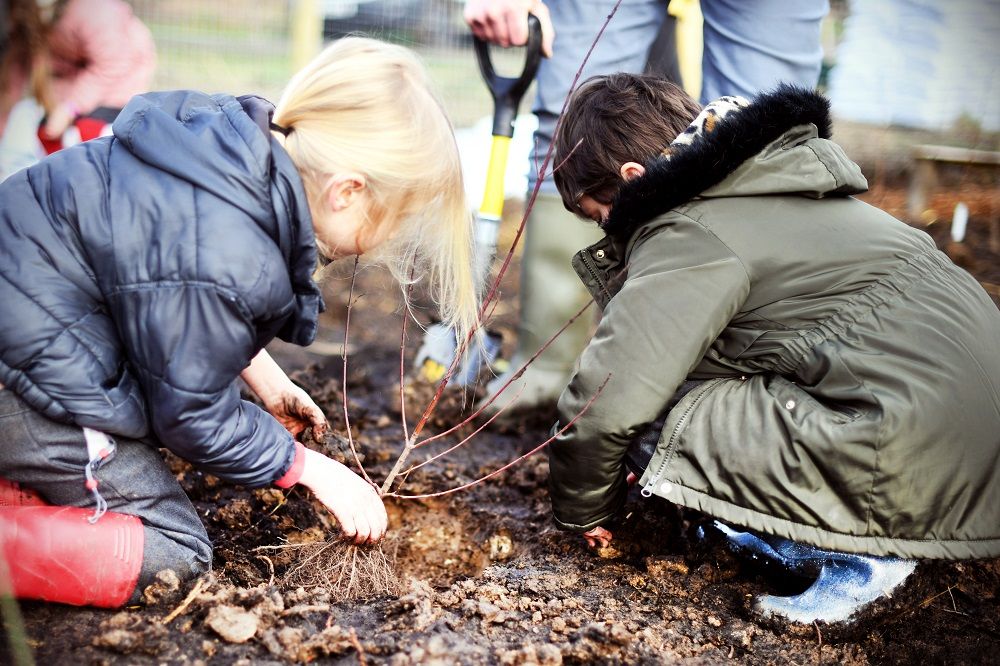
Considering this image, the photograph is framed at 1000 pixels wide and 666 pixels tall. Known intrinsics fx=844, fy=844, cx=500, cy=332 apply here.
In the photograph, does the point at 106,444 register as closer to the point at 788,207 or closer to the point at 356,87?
the point at 356,87

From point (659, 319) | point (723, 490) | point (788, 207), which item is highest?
point (788, 207)

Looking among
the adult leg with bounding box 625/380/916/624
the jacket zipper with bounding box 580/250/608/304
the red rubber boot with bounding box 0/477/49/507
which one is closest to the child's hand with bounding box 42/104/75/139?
the red rubber boot with bounding box 0/477/49/507

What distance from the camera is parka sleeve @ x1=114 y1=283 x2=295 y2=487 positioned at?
1529mm

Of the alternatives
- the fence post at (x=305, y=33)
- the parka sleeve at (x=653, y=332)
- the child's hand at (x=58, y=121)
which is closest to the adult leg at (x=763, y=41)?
the parka sleeve at (x=653, y=332)

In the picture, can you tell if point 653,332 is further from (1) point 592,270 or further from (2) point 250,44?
(2) point 250,44

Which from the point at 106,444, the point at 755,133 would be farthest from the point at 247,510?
the point at 755,133

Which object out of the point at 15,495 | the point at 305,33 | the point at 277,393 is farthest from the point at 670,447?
the point at 305,33

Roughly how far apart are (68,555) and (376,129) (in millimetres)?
1042

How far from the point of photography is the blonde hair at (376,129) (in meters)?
1.71

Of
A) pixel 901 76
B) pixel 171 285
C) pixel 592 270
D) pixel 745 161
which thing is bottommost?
pixel 901 76

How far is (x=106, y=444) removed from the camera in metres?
1.69

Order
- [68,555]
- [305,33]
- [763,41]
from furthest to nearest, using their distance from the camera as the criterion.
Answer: [305,33] < [763,41] < [68,555]

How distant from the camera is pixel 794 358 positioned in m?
1.83

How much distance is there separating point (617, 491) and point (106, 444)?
1114 mm
